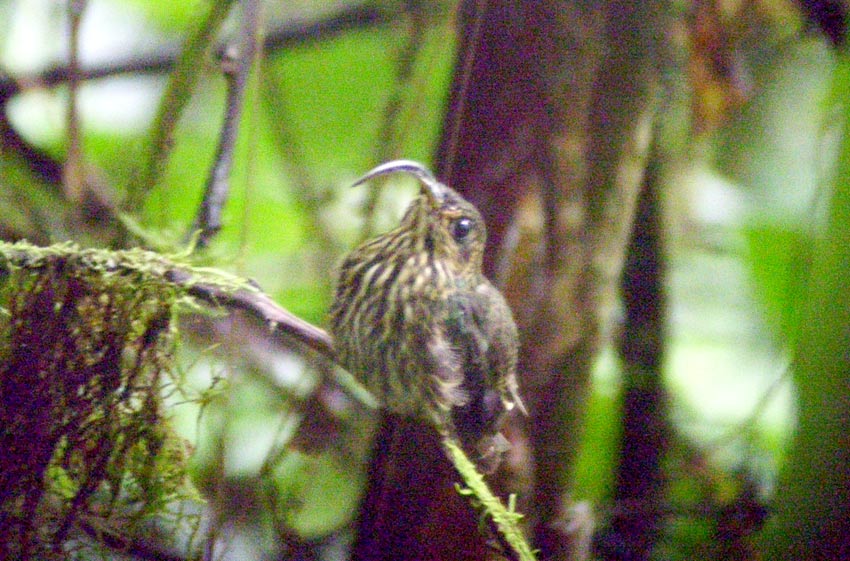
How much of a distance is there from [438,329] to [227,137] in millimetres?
402

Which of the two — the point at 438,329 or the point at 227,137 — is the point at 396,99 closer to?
the point at 227,137

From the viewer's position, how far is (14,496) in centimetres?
106

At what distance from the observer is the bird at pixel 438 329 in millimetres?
1113

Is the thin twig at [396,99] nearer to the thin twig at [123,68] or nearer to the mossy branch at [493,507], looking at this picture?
the thin twig at [123,68]

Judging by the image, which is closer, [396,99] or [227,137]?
[227,137]

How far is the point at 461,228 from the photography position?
44.6 inches

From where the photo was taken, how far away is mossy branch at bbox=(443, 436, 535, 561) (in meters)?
1.02

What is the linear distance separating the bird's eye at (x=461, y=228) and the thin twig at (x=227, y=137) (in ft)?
1.08

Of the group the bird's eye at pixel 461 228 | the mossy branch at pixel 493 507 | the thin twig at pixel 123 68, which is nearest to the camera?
the mossy branch at pixel 493 507

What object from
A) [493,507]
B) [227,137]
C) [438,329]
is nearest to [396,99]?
[227,137]

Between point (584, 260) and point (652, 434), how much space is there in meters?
0.59

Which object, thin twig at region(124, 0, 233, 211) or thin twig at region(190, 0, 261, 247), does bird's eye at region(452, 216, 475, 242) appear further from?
thin twig at region(124, 0, 233, 211)

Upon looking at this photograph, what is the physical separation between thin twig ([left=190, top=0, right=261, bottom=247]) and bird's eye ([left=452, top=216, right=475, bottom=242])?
1.08 feet

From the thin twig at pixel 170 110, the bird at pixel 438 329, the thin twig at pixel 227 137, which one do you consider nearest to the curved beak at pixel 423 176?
the bird at pixel 438 329
